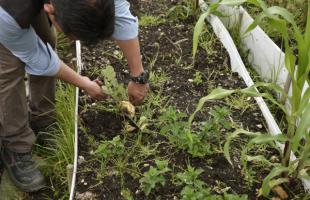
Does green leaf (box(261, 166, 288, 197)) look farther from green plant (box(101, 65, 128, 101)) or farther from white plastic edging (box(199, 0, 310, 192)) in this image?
green plant (box(101, 65, 128, 101))

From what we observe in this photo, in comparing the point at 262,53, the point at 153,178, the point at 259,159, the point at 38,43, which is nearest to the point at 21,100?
the point at 38,43

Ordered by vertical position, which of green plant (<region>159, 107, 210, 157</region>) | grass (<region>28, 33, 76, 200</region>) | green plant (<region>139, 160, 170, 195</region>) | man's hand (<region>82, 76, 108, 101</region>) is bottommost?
grass (<region>28, 33, 76, 200</region>)

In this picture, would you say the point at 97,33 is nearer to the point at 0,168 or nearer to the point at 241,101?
the point at 241,101

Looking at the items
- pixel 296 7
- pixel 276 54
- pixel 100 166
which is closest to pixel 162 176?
pixel 100 166

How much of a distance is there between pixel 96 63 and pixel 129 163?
90cm

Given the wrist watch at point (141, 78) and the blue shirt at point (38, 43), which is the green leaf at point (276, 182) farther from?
the blue shirt at point (38, 43)

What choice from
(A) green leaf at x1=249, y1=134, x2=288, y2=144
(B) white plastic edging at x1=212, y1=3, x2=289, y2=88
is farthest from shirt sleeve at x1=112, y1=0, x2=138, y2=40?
(B) white plastic edging at x1=212, y1=3, x2=289, y2=88

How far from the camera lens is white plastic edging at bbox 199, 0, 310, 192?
2.27 metres

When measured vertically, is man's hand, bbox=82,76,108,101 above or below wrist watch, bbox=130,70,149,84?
below

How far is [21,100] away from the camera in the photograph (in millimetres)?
2283

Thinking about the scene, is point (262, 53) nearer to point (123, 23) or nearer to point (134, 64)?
point (134, 64)

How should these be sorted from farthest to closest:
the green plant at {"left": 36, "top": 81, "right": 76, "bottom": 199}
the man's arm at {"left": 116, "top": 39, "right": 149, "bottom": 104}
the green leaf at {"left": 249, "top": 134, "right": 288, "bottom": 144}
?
the green plant at {"left": 36, "top": 81, "right": 76, "bottom": 199} < the man's arm at {"left": 116, "top": 39, "right": 149, "bottom": 104} < the green leaf at {"left": 249, "top": 134, "right": 288, "bottom": 144}

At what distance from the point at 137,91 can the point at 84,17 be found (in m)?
0.81

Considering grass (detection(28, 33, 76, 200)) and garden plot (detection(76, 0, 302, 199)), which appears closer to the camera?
garden plot (detection(76, 0, 302, 199))
